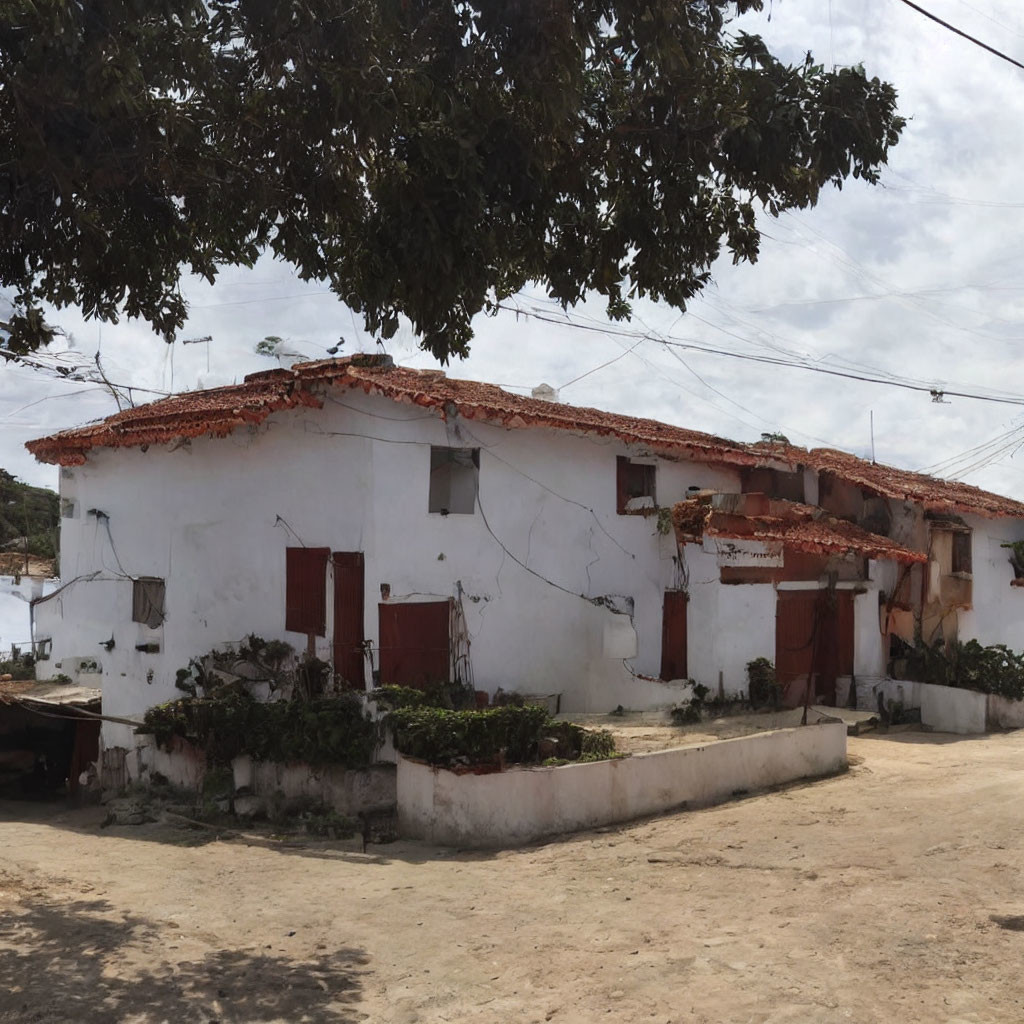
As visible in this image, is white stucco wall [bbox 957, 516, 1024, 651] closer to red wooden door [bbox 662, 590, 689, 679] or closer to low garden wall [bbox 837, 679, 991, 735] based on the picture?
low garden wall [bbox 837, 679, 991, 735]

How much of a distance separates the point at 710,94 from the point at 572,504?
9207mm

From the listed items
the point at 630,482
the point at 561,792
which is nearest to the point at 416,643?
the point at 561,792

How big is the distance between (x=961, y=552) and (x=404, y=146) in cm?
1662

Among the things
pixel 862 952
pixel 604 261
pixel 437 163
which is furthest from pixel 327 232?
pixel 862 952

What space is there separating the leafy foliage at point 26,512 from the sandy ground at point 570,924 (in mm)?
21755

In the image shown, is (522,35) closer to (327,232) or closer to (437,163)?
(437,163)

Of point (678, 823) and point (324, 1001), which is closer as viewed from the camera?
point (324, 1001)

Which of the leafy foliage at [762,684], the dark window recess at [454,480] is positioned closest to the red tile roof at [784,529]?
the leafy foliage at [762,684]

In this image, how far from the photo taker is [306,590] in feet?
50.6

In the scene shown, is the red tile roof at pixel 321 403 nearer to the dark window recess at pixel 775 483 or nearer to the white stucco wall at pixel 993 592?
the dark window recess at pixel 775 483

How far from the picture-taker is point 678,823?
11906 millimetres

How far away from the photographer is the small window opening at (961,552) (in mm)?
21266

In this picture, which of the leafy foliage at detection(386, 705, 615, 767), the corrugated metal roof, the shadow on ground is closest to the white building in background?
the corrugated metal roof

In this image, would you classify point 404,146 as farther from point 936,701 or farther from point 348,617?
point 936,701
